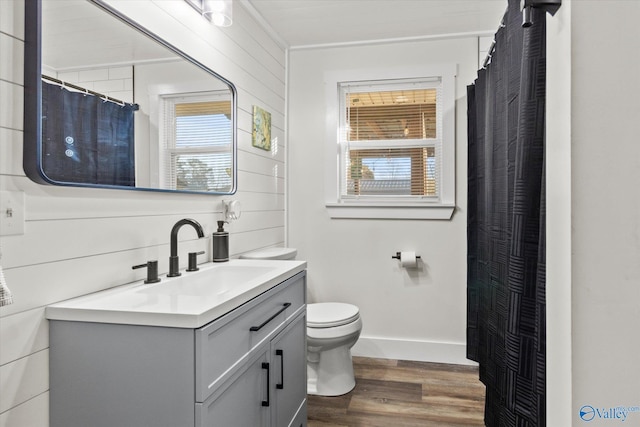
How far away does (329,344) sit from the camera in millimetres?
2328

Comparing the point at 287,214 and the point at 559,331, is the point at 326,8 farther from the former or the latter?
the point at 559,331

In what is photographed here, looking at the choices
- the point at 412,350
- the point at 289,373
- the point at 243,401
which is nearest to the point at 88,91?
the point at 243,401

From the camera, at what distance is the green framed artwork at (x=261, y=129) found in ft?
8.18

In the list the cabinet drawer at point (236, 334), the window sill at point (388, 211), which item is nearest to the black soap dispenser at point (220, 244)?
the cabinet drawer at point (236, 334)

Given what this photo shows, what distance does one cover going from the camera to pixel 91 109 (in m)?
1.27

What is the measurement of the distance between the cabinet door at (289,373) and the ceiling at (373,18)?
186cm

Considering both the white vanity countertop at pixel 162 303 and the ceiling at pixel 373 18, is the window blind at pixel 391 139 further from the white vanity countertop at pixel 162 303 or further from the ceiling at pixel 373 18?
the white vanity countertop at pixel 162 303

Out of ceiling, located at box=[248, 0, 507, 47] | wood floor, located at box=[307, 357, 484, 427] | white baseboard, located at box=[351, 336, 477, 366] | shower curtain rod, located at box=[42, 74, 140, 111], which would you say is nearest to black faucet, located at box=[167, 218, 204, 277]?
shower curtain rod, located at box=[42, 74, 140, 111]

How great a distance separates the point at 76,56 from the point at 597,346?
4.83 feet

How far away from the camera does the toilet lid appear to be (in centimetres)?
234

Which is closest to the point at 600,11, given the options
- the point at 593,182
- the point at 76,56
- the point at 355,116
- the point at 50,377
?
the point at 593,182

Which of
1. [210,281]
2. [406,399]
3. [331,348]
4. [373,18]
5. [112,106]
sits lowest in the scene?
[406,399]

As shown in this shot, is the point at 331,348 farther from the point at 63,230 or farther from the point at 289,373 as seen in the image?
the point at 63,230

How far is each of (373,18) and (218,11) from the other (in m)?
1.15
